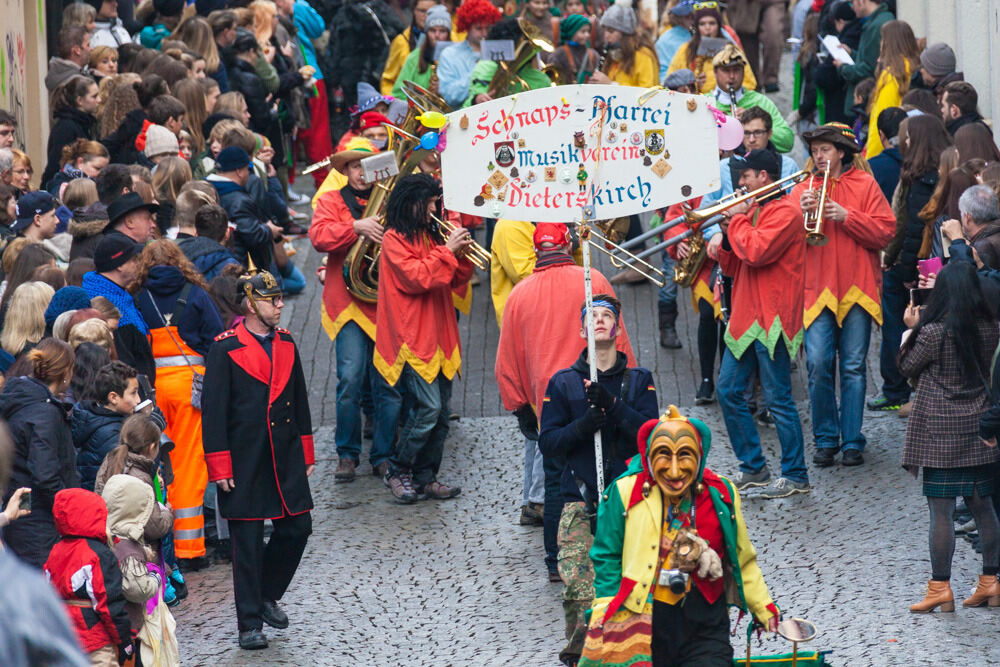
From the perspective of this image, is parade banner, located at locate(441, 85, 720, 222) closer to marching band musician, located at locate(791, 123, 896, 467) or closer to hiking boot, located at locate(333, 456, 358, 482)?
marching band musician, located at locate(791, 123, 896, 467)

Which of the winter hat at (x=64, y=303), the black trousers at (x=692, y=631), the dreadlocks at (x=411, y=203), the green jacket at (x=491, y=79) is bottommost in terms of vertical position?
the black trousers at (x=692, y=631)

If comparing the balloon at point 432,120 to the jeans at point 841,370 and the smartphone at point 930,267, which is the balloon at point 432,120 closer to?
the smartphone at point 930,267

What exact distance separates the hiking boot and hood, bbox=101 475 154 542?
3.29 meters

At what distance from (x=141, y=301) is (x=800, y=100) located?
10.3 metres

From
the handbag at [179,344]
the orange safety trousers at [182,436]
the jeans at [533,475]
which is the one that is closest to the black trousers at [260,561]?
the orange safety trousers at [182,436]

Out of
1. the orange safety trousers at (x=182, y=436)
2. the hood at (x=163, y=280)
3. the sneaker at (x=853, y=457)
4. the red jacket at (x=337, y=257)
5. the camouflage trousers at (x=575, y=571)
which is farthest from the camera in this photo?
the red jacket at (x=337, y=257)

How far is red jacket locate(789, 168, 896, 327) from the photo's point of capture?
935 cm

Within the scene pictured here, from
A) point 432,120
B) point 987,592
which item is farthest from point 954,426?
point 432,120

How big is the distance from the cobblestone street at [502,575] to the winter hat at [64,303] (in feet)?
5.53

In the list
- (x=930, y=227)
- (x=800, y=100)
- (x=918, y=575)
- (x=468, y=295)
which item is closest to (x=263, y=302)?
(x=468, y=295)

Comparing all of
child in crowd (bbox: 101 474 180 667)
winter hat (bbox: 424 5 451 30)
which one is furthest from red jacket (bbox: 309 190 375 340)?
winter hat (bbox: 424 5 451 30)

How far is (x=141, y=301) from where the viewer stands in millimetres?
8625

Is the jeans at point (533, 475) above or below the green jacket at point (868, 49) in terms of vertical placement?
below

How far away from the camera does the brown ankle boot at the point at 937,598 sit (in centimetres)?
745
